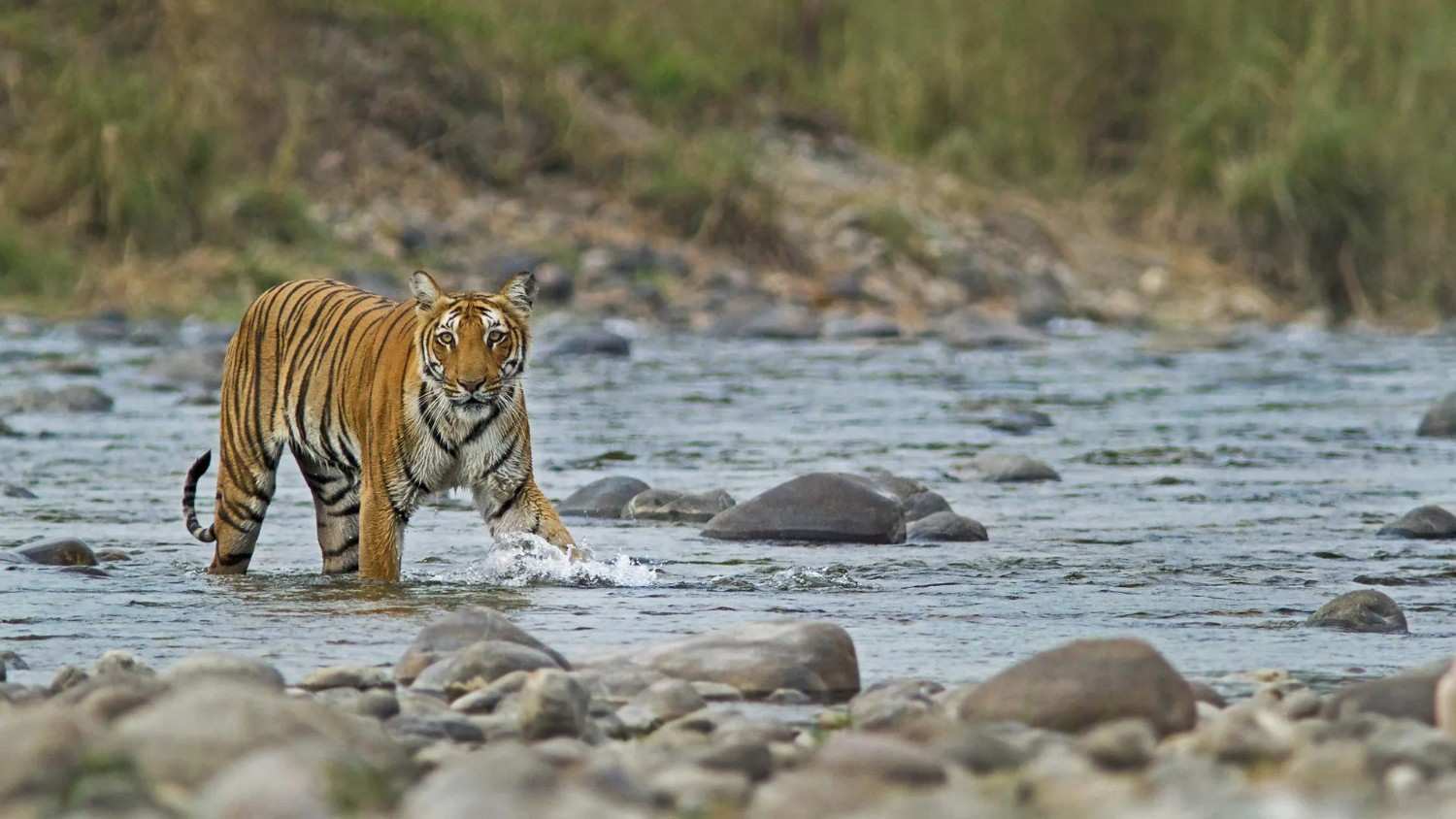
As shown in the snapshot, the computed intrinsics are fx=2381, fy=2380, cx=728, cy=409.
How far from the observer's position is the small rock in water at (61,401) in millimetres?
11414

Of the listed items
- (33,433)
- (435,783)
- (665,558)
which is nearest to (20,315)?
(33,433)

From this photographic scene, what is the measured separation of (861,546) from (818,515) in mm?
252

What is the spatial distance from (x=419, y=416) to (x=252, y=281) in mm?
11078

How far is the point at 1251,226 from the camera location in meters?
21.0

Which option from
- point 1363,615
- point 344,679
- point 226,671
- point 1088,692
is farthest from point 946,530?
point 226,671

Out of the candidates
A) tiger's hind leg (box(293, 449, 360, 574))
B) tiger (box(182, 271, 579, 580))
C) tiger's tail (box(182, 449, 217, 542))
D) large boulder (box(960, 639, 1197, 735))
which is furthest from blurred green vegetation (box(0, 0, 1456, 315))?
large boulder (box(960, 639, 1197, 735))

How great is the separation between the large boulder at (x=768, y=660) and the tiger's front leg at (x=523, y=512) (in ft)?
4.75

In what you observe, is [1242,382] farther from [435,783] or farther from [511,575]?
[435,783]

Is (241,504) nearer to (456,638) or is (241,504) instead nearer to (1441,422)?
(456,638)

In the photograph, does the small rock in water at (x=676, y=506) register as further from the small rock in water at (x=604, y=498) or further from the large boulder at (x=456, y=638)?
the large boulder at (x=456, y=638)

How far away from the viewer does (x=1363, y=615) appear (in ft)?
19.1

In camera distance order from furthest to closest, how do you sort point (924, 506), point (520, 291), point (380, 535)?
point (924, 506)
point (520, 291)
point (380, 535)

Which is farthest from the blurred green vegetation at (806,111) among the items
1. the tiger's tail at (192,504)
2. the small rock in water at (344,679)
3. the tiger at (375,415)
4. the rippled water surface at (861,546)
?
the small rock in water at (344,679)

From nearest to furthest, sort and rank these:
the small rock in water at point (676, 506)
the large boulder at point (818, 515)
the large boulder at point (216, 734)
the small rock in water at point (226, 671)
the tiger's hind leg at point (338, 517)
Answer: the large boulder at point (216, 734), the small rock in water at point (226, 671), the tiger's hind leg at point (338, 517), the large boulder at point (818, 515), the small rock in water at point (676, 506)
